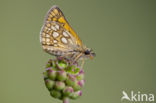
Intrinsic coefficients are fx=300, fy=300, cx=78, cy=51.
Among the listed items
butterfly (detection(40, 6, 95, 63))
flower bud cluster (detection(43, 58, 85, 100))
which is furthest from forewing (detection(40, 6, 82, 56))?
flower bud cluster (detection(43, 58, 85, 100))

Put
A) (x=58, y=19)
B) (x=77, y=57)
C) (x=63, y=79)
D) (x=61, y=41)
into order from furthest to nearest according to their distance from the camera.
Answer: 1. (x=58, y=19)
2. (x=61, y=41)
3. (x=77, y=57)
4. (x=63, y=79)

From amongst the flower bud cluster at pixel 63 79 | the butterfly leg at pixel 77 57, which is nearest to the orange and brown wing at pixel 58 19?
the butterfly leg at pixel 77 57

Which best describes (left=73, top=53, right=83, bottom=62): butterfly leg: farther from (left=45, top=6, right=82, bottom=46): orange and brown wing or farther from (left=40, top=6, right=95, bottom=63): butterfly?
(left=45, top=6, right=82, bottom=46): orange and brown wing

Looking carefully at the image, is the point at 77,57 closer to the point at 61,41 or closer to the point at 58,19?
the point at 61,41

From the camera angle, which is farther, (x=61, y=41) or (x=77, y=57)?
(x=61, y=41)

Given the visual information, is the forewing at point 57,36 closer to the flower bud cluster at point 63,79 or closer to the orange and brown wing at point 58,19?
the orange and brown wing at point 58,19

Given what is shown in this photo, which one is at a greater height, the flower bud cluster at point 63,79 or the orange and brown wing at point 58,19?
the orange and brown wing at point 58,19

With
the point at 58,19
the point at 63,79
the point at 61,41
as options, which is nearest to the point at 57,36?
the point at 61,41

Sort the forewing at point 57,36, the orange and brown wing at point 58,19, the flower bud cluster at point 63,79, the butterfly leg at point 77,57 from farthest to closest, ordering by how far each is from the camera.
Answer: the orange and brown wing at point 58,19 → the forewing at point 57,36 → the butterfly leg at point 77,57 → the flower bud cluster at point 63,79

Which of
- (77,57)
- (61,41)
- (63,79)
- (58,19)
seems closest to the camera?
(63,79)

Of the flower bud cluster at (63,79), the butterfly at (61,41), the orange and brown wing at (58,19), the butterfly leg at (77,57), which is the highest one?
the orange and brown wing at (58,19)
